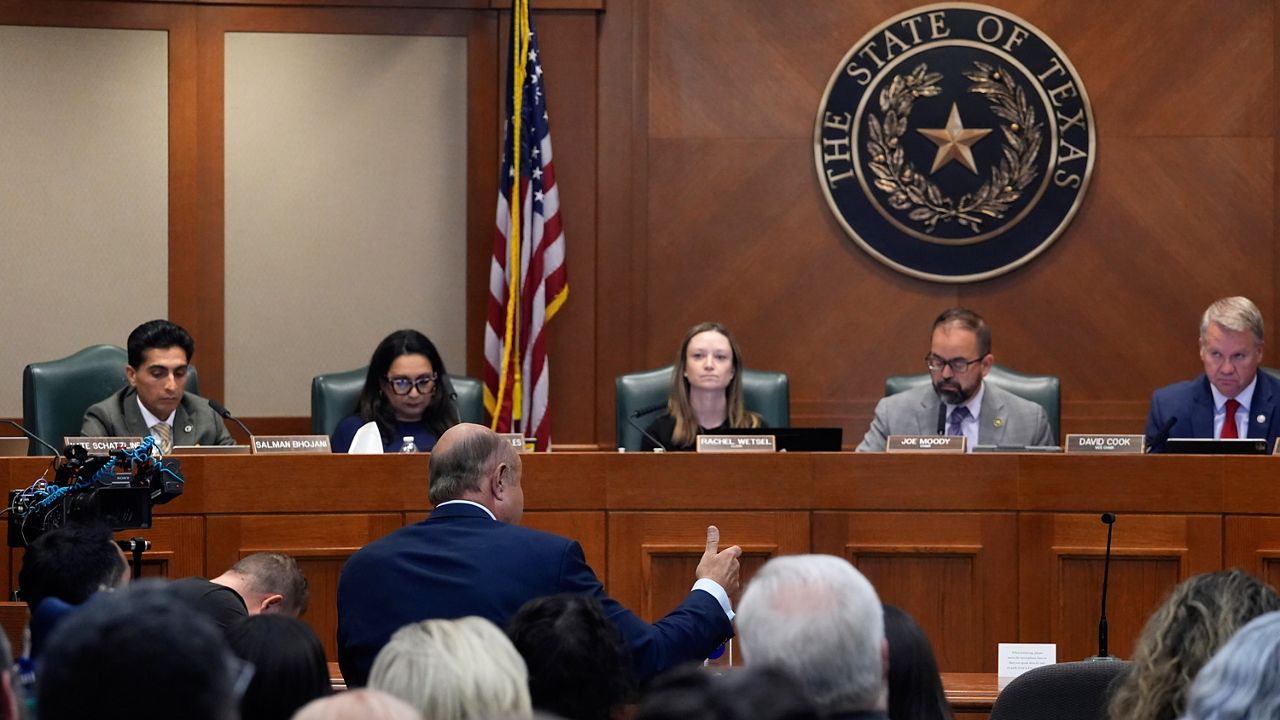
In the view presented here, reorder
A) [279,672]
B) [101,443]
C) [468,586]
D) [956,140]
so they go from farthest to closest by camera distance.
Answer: [956,140] → [101,443] → [468,586] → [279,672]

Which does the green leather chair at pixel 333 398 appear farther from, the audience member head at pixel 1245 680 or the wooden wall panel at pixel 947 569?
the audience member head at pixel 1245 680

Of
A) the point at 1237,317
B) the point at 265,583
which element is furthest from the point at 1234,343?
the point at 265,583

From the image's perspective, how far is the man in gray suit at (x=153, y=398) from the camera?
5.79 meters

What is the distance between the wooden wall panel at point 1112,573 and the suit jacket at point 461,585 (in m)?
1.99

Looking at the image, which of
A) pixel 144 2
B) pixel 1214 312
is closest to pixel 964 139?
pixel 1214 312

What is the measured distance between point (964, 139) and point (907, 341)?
93 cm

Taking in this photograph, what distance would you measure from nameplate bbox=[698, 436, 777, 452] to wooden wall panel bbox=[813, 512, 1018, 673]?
34 cm

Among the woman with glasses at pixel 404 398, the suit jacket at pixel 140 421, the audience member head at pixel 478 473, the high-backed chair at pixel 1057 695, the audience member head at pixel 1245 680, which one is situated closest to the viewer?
the audience member head at pixel 1245 680

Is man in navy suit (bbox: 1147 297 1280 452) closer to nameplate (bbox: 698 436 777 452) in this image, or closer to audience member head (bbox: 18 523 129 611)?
nameplate (bbox: 698 436 777 452)

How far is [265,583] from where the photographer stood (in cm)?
381

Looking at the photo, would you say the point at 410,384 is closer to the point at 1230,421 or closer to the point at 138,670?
the point at 1230,421

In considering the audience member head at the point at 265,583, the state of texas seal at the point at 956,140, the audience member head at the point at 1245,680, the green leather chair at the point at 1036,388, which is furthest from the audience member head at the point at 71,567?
the state of texas seal at the point at 956,140

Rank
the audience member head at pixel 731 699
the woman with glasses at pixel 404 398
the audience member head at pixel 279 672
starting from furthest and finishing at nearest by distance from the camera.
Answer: the woman with glasses at pixel 404 398 → the audience member head at pixel 279 672 → the audience member head at pixel 731 699

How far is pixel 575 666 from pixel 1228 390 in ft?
13.7
